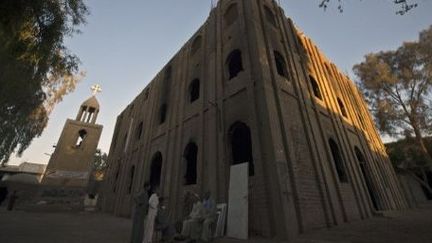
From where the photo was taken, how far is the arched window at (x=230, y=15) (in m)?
11.9

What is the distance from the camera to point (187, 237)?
20.4 ft

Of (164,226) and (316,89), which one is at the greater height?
(316,89)

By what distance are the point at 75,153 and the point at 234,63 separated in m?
23.2

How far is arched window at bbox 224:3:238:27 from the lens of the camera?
39.0 ft

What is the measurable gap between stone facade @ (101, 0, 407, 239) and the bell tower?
35.5ft

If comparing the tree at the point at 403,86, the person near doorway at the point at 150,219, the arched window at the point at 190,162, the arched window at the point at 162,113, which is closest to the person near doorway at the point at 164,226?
the person near doorway at the point at 150,219

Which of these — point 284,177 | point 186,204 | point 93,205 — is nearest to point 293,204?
point 284,177

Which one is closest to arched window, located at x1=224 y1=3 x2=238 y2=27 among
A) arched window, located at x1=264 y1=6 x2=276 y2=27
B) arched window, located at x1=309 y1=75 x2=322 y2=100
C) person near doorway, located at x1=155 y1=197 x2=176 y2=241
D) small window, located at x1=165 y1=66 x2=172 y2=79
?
arched window, located at x1=264 y1=6 x2=276 y2=27

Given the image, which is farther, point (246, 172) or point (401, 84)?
point (401, 84)

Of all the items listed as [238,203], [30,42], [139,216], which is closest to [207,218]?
[238,203]

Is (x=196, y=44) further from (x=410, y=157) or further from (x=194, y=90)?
(x=410, y=157)

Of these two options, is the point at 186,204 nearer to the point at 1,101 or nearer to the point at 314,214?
the point at 314,214

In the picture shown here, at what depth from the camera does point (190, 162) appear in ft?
37.6

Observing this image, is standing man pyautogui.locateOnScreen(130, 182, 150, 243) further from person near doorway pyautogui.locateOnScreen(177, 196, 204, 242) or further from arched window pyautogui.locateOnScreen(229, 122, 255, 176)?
arched window pyautogui.locateOnScreen(229, 122, 255, 176)
